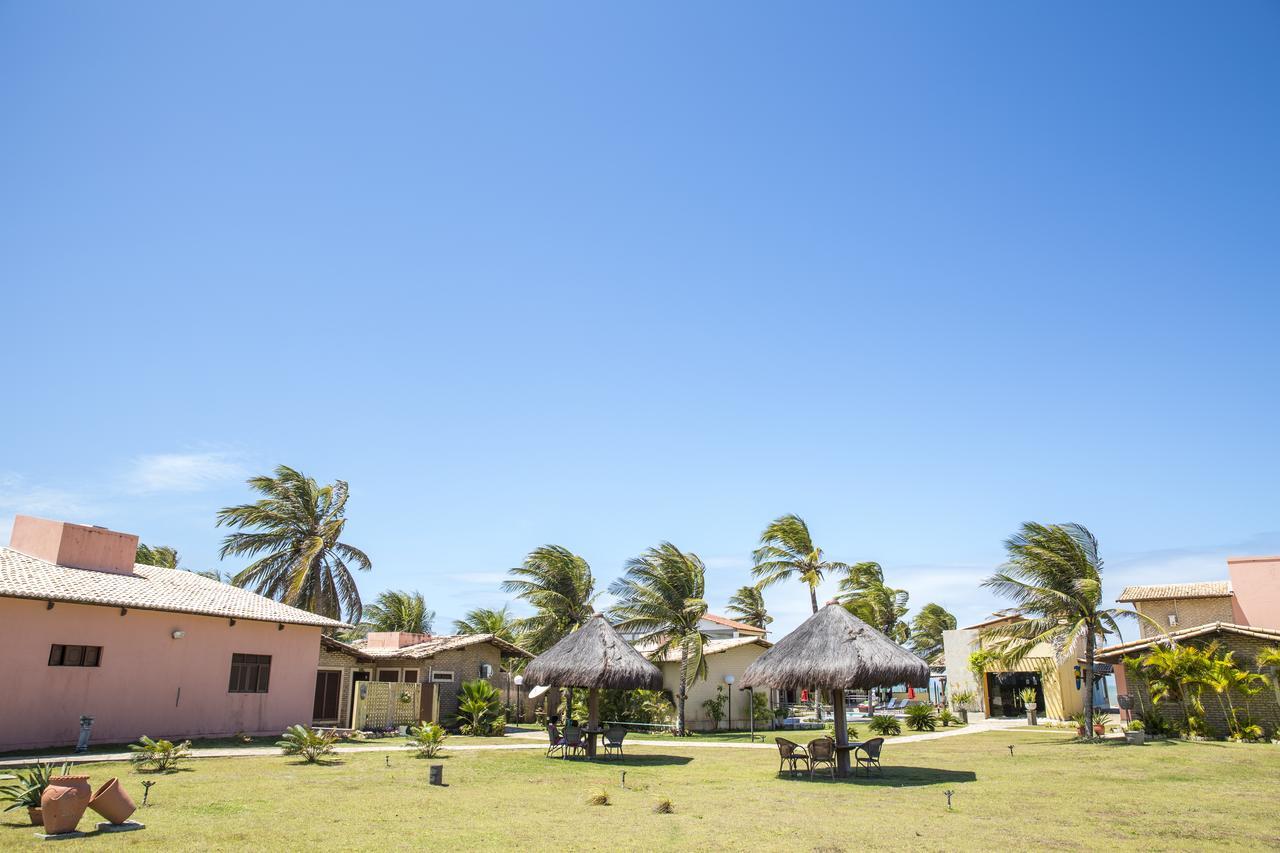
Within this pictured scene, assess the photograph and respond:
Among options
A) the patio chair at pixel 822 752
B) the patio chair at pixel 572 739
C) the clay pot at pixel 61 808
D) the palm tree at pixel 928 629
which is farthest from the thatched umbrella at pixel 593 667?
the palm tree at pixel 928 629

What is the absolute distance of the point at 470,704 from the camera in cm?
2619

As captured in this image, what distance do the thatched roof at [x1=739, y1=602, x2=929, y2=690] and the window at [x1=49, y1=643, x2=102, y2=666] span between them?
51.6 ft

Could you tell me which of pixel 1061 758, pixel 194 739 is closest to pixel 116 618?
pixel 194 739

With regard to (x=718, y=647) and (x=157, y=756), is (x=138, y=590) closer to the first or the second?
(x=157, y=756)

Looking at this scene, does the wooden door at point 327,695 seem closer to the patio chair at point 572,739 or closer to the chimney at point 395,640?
the chimney at point 395,640

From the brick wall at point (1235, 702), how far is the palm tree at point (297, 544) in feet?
100

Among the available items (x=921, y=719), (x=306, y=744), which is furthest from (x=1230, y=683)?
(x=306, y=744)

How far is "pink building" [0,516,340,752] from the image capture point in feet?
59.0

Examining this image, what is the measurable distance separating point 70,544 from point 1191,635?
32.0 m

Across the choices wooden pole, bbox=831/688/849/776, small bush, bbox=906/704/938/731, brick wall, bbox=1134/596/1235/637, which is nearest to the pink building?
wooden pole, bbox=831/688/849/776

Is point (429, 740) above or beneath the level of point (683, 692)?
beneath

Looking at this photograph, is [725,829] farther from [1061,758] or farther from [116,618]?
[116,618]

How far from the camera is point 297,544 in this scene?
117 feet

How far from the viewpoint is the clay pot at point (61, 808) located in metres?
8.77
